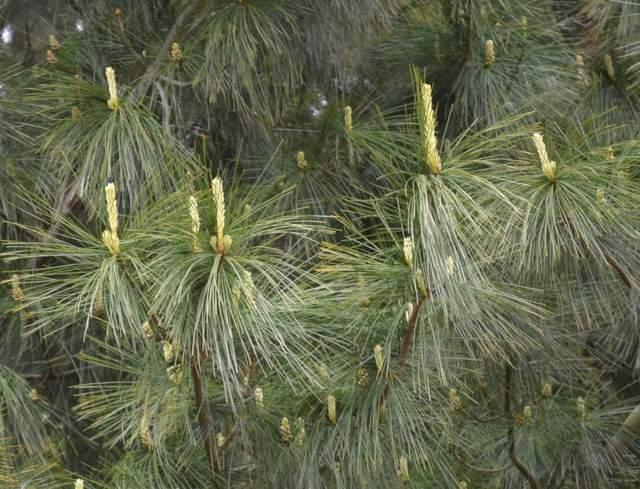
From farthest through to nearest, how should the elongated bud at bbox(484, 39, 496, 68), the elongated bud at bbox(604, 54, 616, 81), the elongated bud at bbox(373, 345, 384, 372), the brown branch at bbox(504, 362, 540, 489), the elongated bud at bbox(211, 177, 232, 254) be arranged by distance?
the elongated bud at bbox(604, 54, 616, 81) < the elongated bud at bbox(484, 39, 496, 68) < the brown branch at bbox(504, 362, 540, 489) < the elongated bud at bbox(373, 345, 384, 372) < the elongated bud at bbox(211, 177, 232, 254)

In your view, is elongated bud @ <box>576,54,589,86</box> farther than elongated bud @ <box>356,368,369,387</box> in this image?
Yes

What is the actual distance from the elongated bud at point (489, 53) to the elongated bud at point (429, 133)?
87 cm

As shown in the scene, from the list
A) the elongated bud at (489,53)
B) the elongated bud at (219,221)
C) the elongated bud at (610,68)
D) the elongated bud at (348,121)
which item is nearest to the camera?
the elongated bud at (219,221)

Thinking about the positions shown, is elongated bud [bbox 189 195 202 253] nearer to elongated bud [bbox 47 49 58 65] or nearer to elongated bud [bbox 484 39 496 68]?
elongated bud [bbox 47 49 58 65]

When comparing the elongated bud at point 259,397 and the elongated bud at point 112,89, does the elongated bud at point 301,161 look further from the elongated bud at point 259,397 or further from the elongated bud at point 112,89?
the elongated bud at point 259,397

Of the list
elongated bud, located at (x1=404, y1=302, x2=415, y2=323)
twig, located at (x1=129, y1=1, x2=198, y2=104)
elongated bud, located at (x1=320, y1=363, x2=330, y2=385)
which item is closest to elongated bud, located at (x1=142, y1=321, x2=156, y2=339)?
elongated bud, located at (x1=320, y1=363, x2=330, y2=385)

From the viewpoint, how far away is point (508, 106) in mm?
2227

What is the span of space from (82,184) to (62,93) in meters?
0.22

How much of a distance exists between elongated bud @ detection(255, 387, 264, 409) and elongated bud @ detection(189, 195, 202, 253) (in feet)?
0.97

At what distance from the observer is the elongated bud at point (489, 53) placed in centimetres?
221

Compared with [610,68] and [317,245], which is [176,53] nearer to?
[317,245]

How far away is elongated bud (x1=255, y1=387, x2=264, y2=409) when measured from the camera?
1618 millimetres

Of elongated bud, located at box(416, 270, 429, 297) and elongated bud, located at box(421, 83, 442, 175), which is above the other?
elongated bud, located at box(421, 83, 442, 175)

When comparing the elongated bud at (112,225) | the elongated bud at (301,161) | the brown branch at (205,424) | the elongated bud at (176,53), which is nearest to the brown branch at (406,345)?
the brown branch at (205,424)
